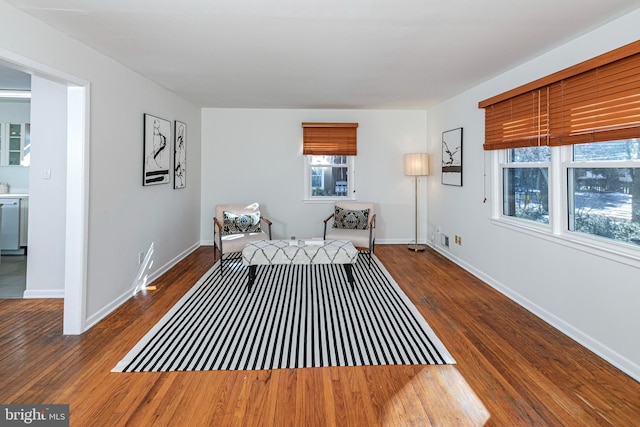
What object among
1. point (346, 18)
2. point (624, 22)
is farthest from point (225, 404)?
point (624, 22)

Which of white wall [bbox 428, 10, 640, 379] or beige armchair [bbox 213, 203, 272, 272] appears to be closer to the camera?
white wall [bbox 428, 10, 640, 379]

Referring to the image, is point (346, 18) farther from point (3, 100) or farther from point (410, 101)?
point (3, 100)

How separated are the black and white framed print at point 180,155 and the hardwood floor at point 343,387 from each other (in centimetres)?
254

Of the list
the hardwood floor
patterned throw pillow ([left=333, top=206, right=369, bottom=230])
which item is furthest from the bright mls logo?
patterned throw pillow ([left=333, top=206, right=369, bottom=230])

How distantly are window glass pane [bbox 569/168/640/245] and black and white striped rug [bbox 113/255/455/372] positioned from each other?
1.54 meters

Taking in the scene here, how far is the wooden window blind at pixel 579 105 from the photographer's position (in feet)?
7.63

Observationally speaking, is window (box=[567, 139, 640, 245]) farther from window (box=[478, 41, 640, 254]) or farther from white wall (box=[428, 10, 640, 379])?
white wall (box=[428, 10, 640, 379])

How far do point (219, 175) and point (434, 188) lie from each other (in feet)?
12.4

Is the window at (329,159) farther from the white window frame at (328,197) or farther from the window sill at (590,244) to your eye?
the window sill at (590,244)

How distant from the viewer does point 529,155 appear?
3.55 m

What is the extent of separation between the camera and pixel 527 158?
3.58 meters

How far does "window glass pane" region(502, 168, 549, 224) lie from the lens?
3.34 meters

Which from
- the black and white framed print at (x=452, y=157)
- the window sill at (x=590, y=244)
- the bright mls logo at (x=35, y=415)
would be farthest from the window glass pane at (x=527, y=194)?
the bright mls logo at (x=35, y=415)

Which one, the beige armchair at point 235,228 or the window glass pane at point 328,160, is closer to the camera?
the beige armchair at point 235,228
